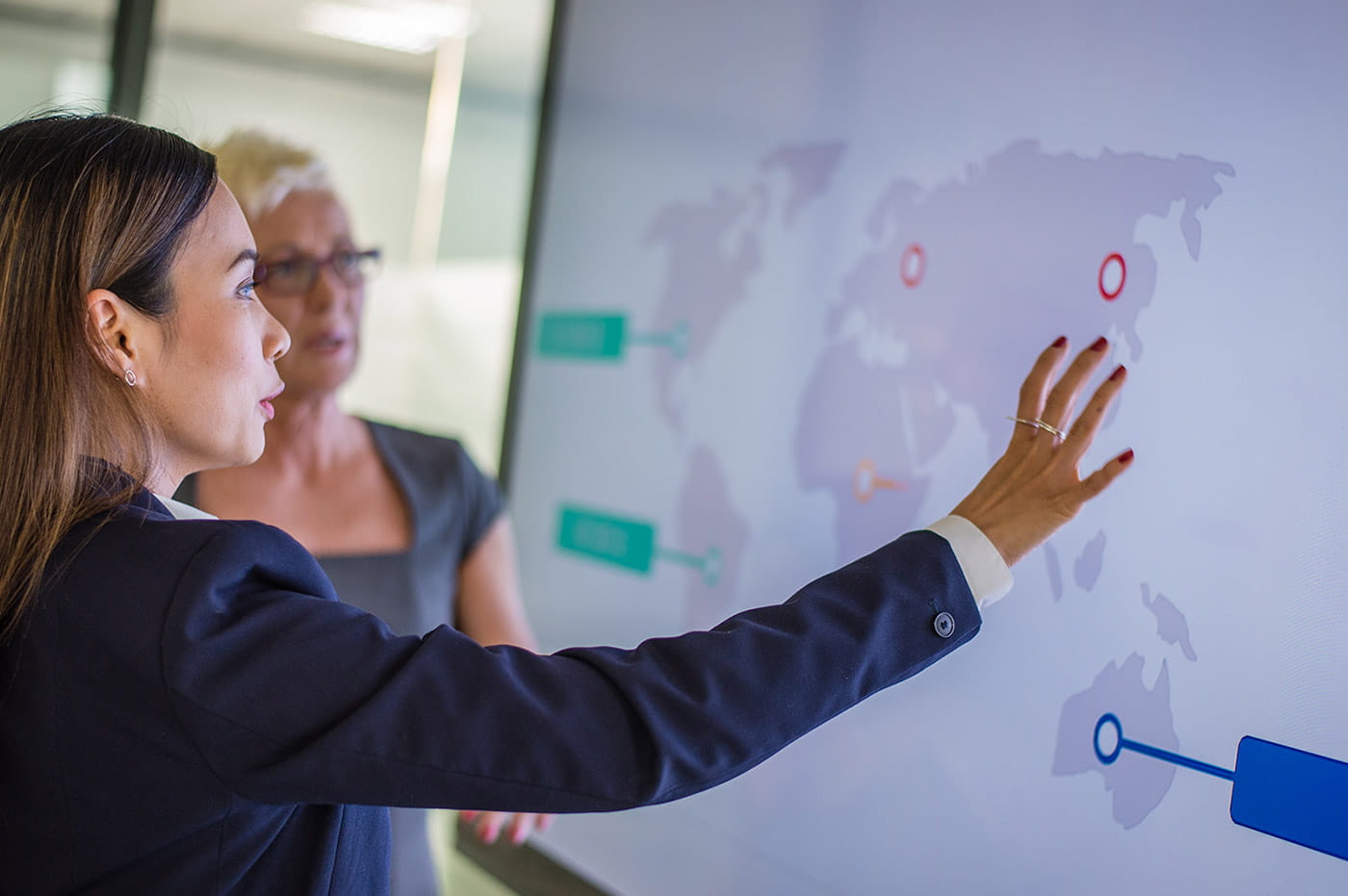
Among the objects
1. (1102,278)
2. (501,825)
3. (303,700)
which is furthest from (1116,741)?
(501,825)

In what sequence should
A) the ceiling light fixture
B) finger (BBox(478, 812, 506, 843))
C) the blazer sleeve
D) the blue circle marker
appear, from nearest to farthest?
the blazer sleeve < the blue circle marker < finger (BBox(478, 812, 506, 843)) < the ceiling light fixture

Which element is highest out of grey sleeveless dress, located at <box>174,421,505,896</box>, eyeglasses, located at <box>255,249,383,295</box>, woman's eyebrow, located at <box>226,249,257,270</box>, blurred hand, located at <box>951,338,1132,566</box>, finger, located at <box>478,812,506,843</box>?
eyeglasses, located at <box>255,249,383,295</box>

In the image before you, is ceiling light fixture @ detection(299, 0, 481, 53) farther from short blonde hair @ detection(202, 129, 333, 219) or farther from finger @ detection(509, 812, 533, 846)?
finger @ detection(509, 812, 533, 846)

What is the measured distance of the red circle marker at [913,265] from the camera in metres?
1.56

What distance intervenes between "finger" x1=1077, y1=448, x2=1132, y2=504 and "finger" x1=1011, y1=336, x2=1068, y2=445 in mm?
79

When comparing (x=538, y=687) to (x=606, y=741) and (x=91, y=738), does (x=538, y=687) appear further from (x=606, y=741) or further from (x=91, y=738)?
(x=91, y=738)

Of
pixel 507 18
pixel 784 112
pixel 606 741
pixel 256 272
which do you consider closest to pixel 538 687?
pixel 606 741

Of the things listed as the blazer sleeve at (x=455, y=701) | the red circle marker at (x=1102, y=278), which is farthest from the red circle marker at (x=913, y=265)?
the blazer sleeve at (x=455, y=701)

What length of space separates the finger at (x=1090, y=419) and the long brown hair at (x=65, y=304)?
2.79 feet

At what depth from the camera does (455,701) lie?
3.09 feet

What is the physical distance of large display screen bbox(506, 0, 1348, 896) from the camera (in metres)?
1.17

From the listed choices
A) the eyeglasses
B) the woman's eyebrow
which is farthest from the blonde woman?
the woman's eyebrow

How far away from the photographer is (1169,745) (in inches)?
49.1

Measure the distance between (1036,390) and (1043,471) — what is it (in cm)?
8
